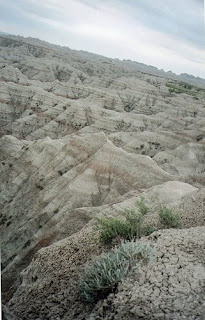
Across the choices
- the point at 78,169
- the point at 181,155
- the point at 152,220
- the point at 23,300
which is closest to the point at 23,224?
the point at 78,169

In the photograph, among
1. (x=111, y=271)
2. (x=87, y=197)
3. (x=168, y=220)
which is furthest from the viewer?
(x=87, y=197)

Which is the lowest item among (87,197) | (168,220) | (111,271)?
(87,197)

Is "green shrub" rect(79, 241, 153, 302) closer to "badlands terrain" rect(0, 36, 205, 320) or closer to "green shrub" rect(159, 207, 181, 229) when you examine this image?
"badlands terrain" rect(0, 36, 205, 320)

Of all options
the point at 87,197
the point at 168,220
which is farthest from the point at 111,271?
the point at 87,197

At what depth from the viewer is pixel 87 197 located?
31219mm

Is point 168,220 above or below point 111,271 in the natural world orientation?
below

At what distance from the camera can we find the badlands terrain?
24.4ft

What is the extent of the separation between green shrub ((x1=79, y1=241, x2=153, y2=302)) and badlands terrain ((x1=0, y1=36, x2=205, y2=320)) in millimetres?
201

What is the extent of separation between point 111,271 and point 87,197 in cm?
2336

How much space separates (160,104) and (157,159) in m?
50.9

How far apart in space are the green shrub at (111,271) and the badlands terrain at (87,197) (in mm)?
201

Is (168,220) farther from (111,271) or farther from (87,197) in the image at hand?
(87,197)

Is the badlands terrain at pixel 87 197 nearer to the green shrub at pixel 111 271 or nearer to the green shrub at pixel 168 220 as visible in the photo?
the green shrub at pixel 111 271

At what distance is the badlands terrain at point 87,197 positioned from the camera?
7427mm
